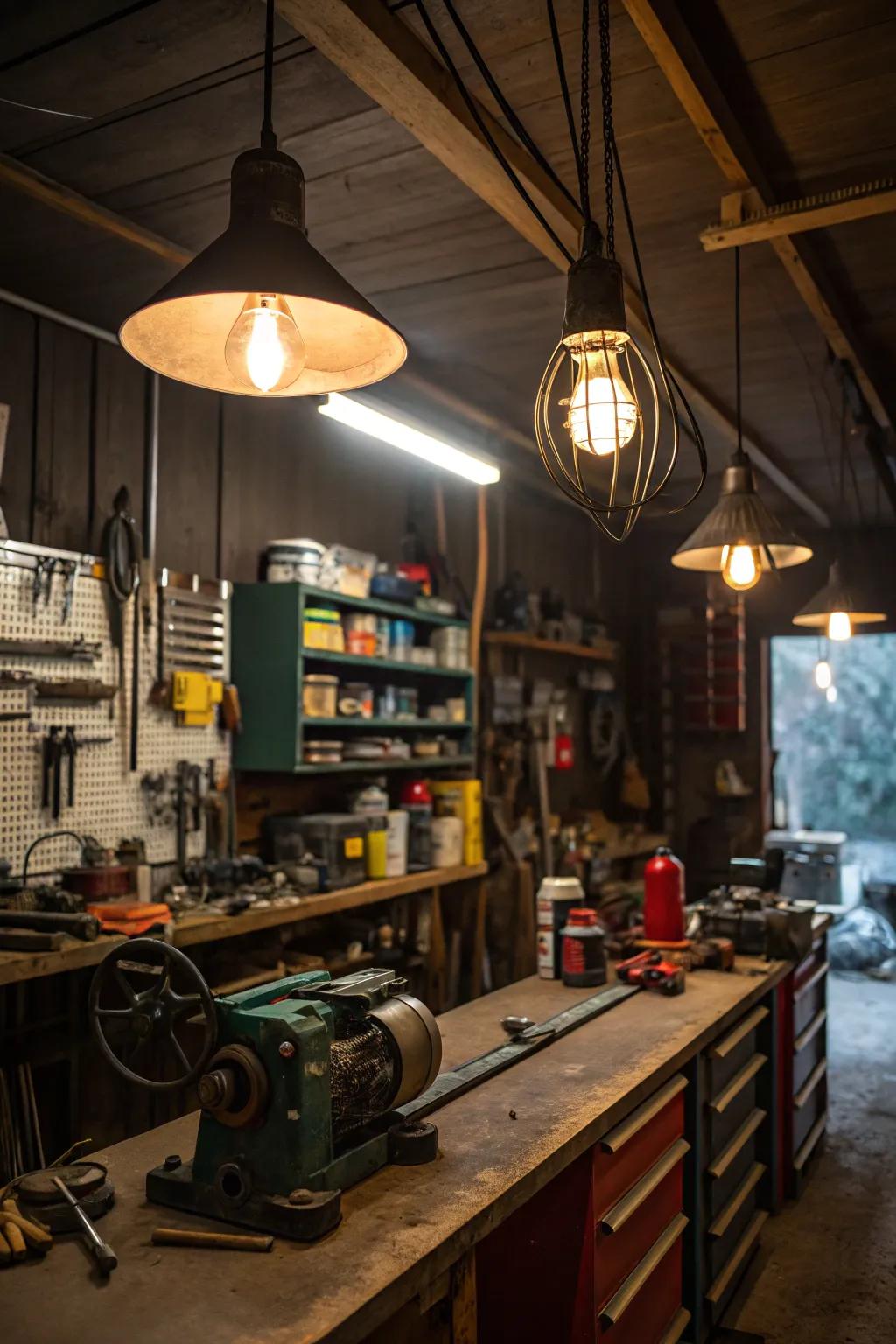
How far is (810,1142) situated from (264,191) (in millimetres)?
3563

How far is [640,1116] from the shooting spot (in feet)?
6.81

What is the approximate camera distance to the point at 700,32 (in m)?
2.08

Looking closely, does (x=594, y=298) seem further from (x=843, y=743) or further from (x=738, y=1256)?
(x=843, y=743)

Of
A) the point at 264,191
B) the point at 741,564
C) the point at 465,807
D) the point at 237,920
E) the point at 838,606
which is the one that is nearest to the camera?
the point at 264,191

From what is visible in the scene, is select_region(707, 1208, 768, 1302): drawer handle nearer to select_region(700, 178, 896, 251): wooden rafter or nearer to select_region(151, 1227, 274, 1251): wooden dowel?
select_region(151, 1227, 274, 1251): wooden dowel

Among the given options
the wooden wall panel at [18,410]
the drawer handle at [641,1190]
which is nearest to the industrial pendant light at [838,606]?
the drawer handle at [641,1190]

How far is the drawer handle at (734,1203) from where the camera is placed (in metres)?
2.57

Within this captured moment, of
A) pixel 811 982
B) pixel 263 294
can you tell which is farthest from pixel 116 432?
pixel 811 982

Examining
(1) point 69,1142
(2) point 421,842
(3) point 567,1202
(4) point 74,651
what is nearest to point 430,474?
(2) point 421,842

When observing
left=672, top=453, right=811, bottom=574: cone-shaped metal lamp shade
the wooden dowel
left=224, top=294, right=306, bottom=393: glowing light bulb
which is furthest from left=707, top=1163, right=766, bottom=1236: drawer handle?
left=224, top=294, right=306, bottom=393: glowing light bulb

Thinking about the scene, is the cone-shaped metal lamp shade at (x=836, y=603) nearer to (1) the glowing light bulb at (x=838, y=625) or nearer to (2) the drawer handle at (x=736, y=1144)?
(1) the glowing light bulb at (x=838, y=625)

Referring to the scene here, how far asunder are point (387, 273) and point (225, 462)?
1.02m

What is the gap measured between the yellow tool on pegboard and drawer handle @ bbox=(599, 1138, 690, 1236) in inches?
80.4

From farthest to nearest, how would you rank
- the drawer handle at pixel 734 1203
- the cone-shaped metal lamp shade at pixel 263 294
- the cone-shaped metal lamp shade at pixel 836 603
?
the cone-shaped metal lamp shade at pixel 836 603 → the drawer handle at pixel 734 1203 → the cone-shaped metal lamp shade at pixel 263 294
